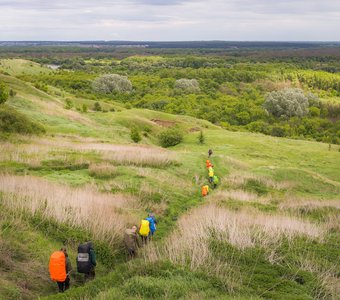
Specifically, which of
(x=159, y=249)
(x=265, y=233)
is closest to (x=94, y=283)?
(x=159, y=249)

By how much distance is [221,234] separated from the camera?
11367 mm

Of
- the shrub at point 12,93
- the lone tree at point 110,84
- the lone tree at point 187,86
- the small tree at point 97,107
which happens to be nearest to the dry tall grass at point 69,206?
the shrub at point 12,93

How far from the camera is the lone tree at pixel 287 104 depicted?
3477 inches

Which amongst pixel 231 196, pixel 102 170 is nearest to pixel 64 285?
pixel 102 170

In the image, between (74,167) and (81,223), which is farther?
(74,167)

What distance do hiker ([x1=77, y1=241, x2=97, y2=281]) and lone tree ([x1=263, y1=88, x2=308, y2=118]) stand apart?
83361 mm

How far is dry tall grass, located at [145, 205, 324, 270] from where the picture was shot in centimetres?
1000

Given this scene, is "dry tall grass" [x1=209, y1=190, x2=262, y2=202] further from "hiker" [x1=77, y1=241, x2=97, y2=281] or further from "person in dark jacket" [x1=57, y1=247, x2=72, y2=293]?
"person in dark jacket" [x1=57, y1=247, x2=72, y2=293]

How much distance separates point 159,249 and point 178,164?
15493 millimetres

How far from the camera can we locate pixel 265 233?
38.7 ft

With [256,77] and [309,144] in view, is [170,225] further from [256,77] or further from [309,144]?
[256,77]

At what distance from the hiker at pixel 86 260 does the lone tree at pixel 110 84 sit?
9091 centimetres

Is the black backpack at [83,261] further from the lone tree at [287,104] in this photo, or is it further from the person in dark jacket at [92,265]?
the lone tree at [287,104]

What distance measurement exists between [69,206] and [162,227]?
409 centimetres
